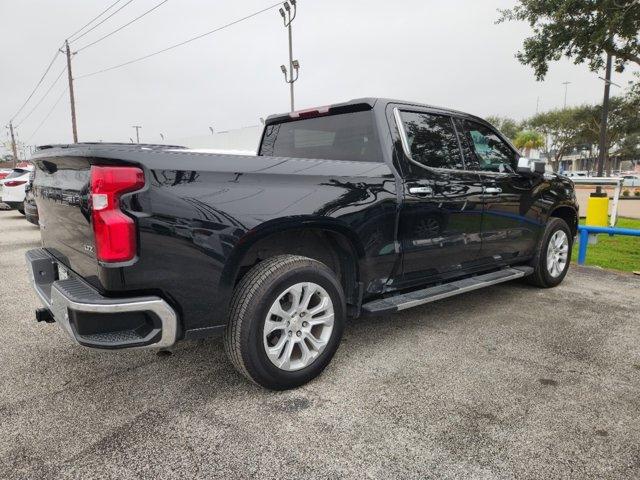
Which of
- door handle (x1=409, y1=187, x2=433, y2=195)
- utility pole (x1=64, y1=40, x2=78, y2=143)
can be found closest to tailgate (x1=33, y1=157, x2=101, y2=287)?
door handle (x1=409, y1=187, x2=433, y2=195)

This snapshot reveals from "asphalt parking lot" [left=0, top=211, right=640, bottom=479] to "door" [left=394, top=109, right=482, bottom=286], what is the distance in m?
0.59

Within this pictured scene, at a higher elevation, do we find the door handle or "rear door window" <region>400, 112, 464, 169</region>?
"rear door window" <region>400, 112, 464, 169</region>

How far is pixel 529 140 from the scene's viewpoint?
50.4m

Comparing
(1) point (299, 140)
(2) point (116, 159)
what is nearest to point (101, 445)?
(2) point (116, 159)

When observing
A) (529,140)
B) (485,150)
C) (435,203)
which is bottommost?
(435,203)

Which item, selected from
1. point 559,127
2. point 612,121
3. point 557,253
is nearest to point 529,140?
point 559,127

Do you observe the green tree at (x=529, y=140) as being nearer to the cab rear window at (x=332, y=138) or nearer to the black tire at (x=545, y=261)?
the black tire at (x=545, y=261)

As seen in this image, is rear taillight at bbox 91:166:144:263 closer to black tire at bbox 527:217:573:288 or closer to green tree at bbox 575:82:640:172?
black tire at bbox 527:217:573:288

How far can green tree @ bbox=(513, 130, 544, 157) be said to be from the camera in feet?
163

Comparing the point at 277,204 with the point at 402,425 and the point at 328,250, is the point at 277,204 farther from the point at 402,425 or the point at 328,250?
the point at 402,425

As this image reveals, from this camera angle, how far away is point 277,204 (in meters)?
2.49

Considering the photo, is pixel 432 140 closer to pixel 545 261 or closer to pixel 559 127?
pixel 545 261

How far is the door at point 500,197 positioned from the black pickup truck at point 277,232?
0.02 meters

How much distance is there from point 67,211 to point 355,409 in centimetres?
194
